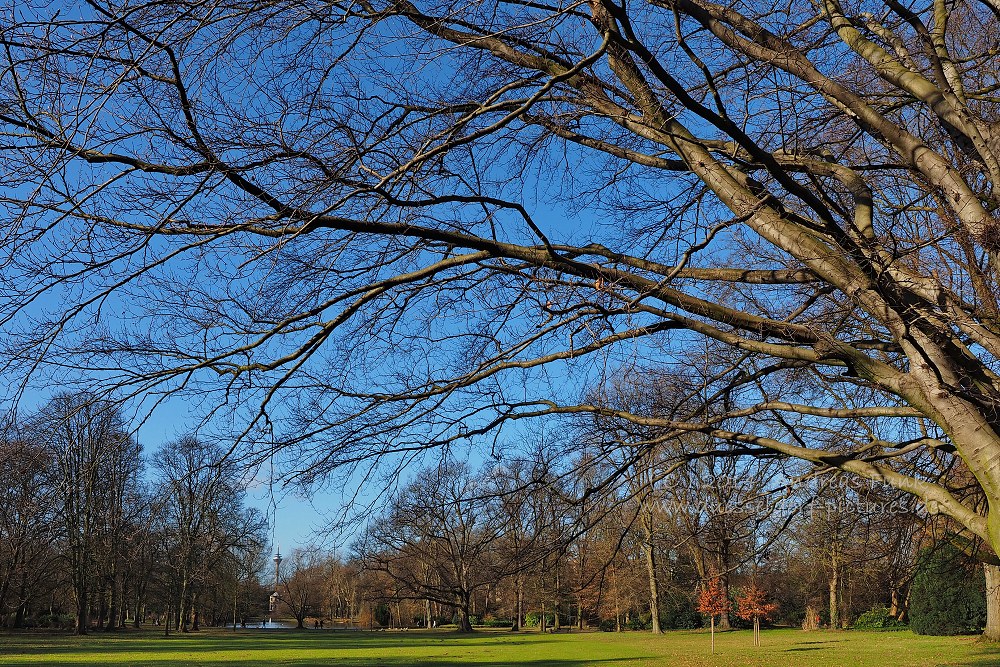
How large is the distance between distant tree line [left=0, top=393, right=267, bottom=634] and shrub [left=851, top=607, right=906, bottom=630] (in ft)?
98.2

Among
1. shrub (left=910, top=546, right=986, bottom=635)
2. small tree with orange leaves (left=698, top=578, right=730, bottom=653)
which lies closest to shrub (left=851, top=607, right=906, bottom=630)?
shrub (left=910, top=546, right=986, bottom=635)

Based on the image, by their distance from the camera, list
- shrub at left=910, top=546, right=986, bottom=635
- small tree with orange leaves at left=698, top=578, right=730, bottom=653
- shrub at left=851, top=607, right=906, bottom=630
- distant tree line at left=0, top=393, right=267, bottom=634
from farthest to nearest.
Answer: shrub at left=851, top=607, right=906, bottom=630
small tree with orange leaves at left=698, top=578, right=730, bottom=653
shrub at left=910, top=546, right=986, bottom=635
distant tree line at left=0, top=393, right=267, bottom=634

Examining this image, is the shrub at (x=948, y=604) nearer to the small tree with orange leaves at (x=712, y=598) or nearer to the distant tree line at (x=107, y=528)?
the small tree with orange leaves at (x=712, y=598)

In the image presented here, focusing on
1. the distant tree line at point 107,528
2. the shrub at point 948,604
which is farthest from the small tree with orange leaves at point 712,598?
the distant tree line at point 107,528

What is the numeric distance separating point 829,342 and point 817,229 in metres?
0.91

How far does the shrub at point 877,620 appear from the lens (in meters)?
37.6

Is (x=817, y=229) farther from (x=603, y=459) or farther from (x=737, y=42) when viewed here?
(x=603, y=459)

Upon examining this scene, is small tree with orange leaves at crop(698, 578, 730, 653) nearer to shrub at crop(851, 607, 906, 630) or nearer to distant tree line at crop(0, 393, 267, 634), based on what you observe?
shrub at crop(851, 607, 906, 630)

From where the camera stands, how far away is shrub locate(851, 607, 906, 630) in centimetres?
3763

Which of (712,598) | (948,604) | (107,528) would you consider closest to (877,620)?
(948,604)

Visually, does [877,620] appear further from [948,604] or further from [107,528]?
[107,528]

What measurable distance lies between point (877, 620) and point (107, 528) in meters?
40.1

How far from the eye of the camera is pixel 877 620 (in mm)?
38562

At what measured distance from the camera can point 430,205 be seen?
4.84 meters
